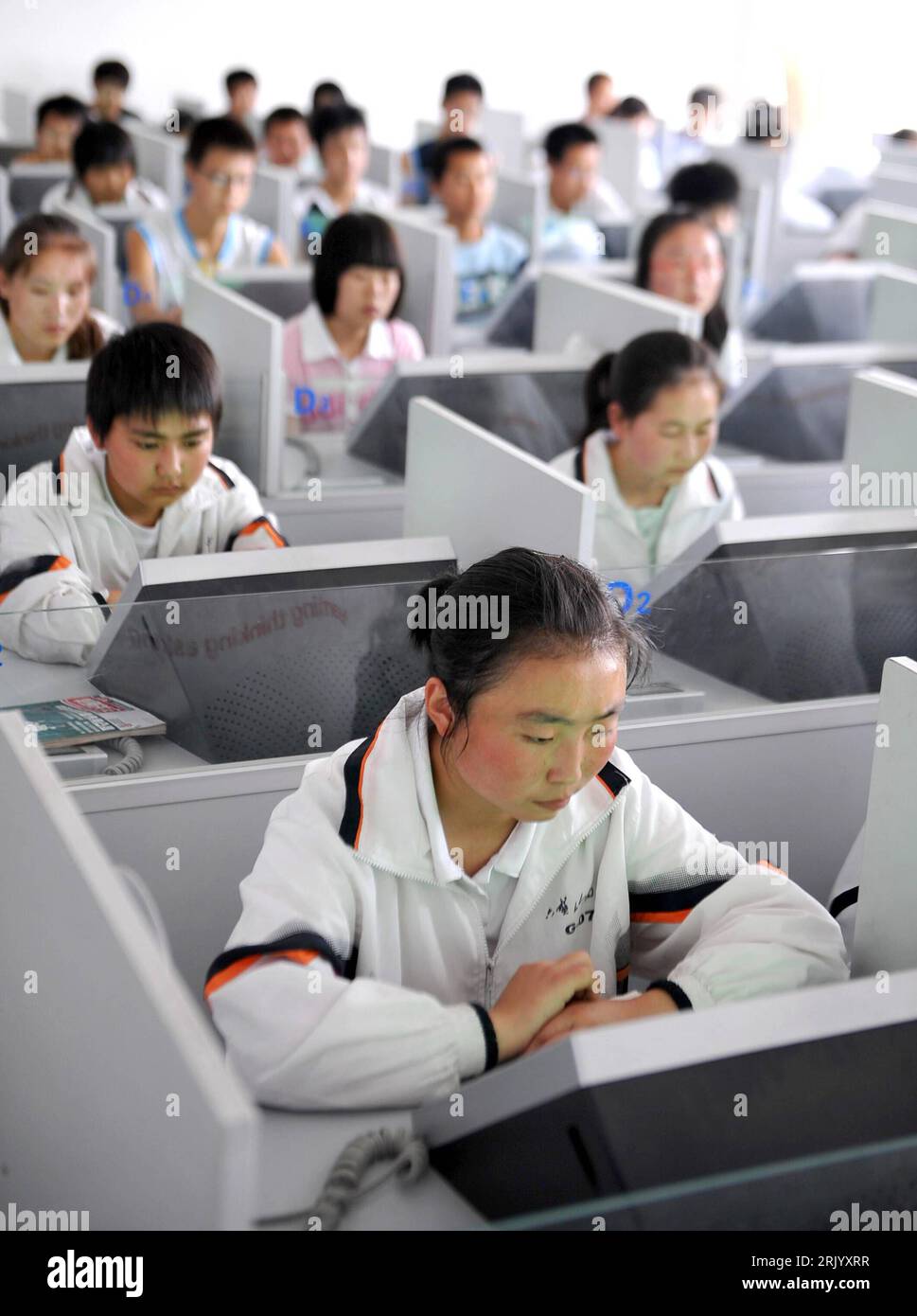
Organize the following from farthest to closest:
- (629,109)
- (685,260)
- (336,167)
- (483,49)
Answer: (483,49) → (629,109) → (336,167) → (685,260)

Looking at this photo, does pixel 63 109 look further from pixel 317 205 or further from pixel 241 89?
pixel 241 89

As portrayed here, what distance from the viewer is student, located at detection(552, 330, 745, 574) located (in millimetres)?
2631

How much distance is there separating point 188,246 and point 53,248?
166cm

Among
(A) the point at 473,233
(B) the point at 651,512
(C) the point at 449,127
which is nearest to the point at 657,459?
(B) the point at 651,512

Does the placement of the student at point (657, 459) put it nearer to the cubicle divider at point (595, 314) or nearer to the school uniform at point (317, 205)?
the cubicle divider at point (595, 314)

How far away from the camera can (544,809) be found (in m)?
1.34

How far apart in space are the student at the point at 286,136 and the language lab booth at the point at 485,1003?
481cm

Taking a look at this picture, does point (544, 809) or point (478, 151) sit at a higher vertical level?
point (478, 151)

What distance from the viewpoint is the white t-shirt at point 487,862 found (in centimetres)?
138

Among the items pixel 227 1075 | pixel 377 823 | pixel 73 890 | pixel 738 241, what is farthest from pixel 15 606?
pixel 738 241

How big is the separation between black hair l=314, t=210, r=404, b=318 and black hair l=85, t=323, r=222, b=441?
1.37 m

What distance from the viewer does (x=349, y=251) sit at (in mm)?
3680
